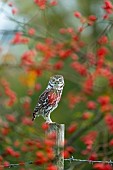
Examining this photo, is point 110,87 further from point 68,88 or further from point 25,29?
point 68,88

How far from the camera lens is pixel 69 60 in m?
17.8

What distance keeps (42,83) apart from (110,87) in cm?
572

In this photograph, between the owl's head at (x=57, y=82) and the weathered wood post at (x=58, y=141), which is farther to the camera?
the owl's head at (x=57, y=82)

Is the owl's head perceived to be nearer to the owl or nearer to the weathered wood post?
the owl

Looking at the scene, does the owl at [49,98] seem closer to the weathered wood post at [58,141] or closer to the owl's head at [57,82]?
the owl's head at [57,82]

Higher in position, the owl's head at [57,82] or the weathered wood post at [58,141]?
the owl's head at [57,82]

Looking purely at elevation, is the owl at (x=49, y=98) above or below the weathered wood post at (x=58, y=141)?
above

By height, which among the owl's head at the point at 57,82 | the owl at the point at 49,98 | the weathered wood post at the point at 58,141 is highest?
the owl's head at the point at 57,82

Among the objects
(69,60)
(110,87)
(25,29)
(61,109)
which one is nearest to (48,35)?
(25,29)

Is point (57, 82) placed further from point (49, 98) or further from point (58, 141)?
point (58, 141)

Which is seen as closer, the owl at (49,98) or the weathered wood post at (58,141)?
the weathered wood post at (58,141)

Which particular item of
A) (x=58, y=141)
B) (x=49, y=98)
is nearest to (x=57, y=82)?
(x=49, y=98)

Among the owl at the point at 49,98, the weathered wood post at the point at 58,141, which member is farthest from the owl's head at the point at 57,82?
the weathered wood post at the point at 58,141

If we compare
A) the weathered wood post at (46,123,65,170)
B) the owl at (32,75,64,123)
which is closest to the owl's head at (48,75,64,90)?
the owl at (32,75,64,123)
